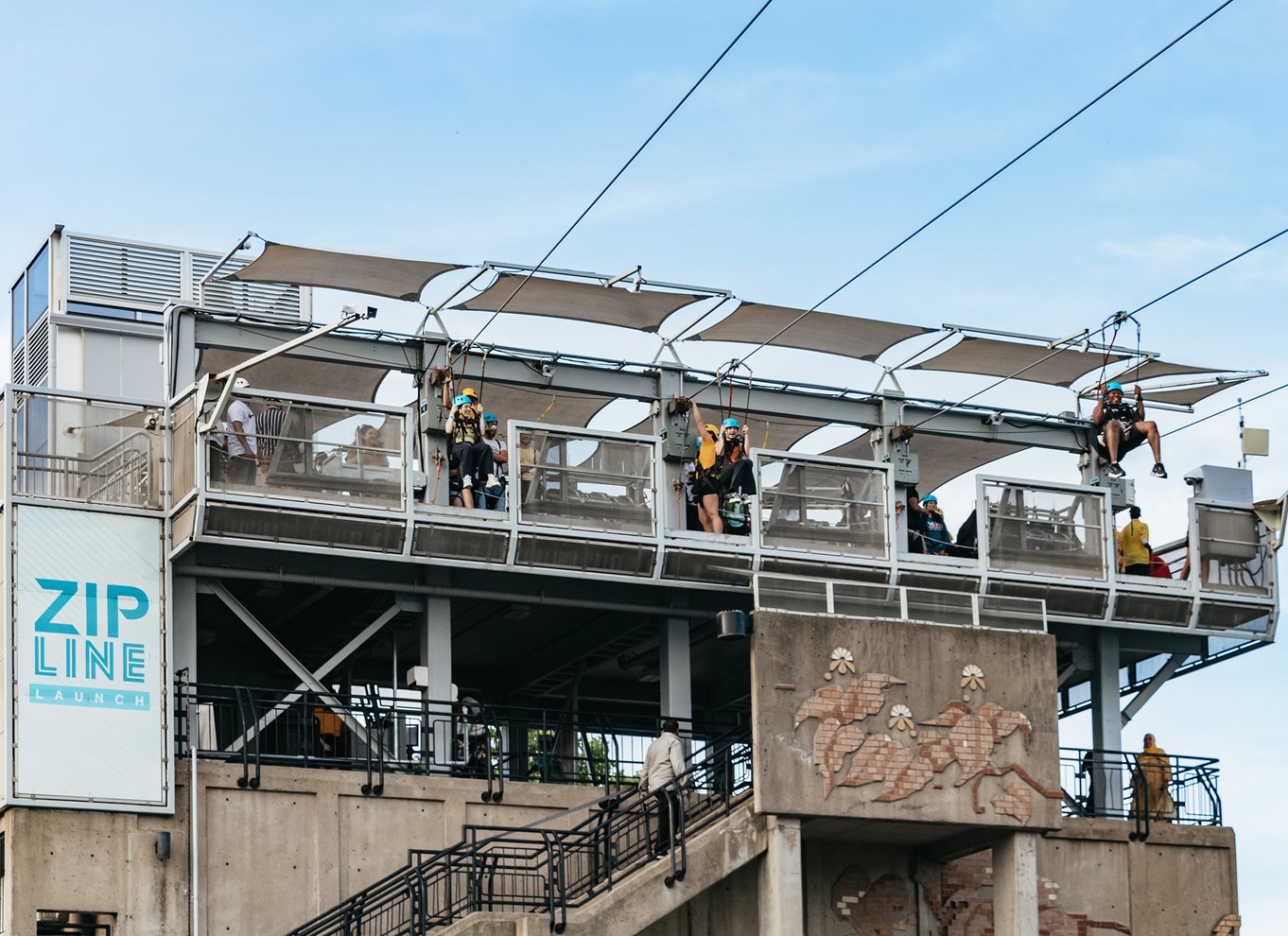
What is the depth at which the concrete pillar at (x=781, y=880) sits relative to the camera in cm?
3231

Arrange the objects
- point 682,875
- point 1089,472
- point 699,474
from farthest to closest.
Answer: point 1089,472 < point 699,474 < point 682,875

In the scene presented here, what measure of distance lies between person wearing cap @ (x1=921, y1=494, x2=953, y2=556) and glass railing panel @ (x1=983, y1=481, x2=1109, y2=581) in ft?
3.24

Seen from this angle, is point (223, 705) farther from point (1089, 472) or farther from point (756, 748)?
point (1089, 472)

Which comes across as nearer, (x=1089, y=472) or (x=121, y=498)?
(x=121, y=498)

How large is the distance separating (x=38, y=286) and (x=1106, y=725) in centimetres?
1880

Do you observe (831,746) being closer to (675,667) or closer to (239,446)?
(675,667)

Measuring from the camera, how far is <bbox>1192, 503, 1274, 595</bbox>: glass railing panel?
39812mm

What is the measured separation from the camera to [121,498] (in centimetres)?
3459

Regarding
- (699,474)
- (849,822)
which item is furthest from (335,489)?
(849,822)

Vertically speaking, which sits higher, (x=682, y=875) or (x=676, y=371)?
(x=676, y=371)

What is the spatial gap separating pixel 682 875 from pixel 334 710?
5.76 m

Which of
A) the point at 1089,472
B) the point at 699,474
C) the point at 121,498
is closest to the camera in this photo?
the point at 121,498

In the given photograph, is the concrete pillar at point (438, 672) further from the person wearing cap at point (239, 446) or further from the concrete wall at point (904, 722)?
the concrete wall at point (904, 722)

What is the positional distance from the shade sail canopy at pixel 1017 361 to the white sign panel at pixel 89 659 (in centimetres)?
1282
